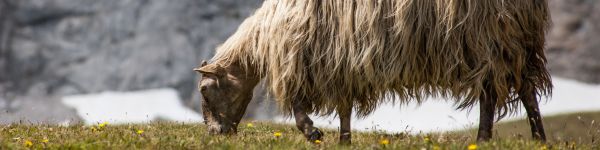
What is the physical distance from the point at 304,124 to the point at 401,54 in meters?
1.34

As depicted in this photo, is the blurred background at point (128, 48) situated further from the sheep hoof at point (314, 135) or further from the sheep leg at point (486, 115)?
the sheep leg at point (486, 115)

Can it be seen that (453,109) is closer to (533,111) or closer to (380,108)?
(380,108)

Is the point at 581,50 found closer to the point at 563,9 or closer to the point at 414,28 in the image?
the point at 563,9

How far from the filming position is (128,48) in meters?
45.7

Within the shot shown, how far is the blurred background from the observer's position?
4331 cm

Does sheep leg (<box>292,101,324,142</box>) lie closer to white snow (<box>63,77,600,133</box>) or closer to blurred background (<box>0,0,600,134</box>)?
white snow (<box>63,77,600,133</box>)

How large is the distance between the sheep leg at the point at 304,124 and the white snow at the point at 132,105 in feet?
95.9

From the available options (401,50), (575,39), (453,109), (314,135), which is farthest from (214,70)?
(575,39)

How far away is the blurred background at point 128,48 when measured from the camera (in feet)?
142

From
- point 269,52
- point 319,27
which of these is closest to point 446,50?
point 319,27

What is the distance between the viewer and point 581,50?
46.4 meters

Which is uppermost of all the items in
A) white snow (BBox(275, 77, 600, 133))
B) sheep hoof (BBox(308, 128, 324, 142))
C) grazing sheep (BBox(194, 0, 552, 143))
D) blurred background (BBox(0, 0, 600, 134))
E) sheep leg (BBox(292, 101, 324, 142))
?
blurred background (BBox(0, 0, 600, 134))

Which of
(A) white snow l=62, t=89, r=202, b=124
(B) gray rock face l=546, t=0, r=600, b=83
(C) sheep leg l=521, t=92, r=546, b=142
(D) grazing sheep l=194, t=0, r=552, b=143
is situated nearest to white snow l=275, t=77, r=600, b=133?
(B) gray rock face l=546, t=0, r=600, b=83

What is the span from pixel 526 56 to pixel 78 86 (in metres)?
37.3
